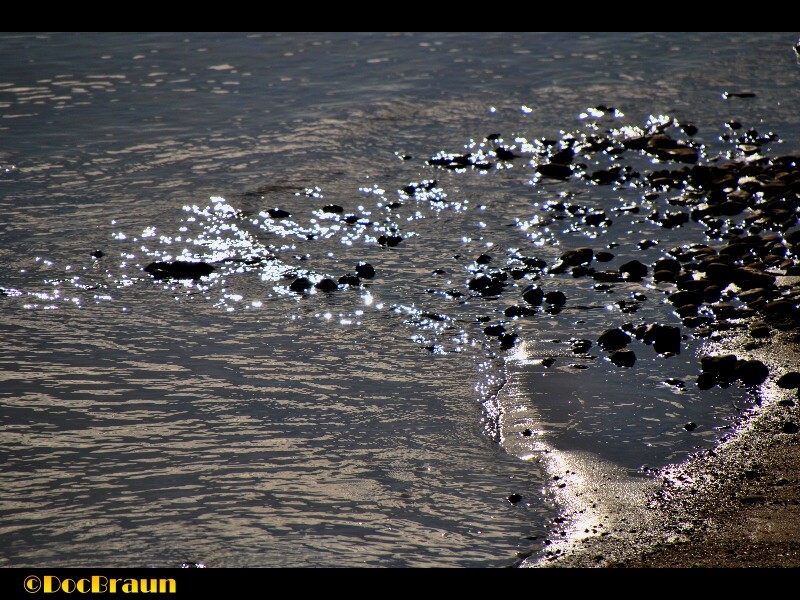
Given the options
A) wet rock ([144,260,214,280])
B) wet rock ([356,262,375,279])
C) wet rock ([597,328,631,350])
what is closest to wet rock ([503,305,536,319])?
wet rock ([597,328,631,350])

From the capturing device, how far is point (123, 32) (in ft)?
49.2

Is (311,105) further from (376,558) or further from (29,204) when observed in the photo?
(376,558)

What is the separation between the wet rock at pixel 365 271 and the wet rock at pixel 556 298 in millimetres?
1393

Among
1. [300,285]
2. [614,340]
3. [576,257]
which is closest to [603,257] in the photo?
[576,257]

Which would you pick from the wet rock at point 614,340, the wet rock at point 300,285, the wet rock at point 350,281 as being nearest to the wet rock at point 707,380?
the wet rock at point 614,340

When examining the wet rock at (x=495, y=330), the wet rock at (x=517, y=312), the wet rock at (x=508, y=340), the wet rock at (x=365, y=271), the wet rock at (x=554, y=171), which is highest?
the wet rock at (x=554, y=171)

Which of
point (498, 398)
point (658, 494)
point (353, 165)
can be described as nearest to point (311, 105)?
point (353, 165)

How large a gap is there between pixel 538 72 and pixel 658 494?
925cm

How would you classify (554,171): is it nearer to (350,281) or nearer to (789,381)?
(350,281)

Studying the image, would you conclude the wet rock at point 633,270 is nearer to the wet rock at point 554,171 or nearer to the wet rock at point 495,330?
the wet rock at point 495,330

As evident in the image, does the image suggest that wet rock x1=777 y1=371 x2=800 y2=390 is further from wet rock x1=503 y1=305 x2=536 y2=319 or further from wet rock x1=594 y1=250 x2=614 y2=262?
wet rock x1=594 y1=250 x2=614 y2=262

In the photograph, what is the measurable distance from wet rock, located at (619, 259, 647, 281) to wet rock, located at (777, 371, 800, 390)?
1753 millimetres

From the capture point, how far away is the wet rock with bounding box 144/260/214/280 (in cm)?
721

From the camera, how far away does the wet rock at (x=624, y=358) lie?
593 centimetres
